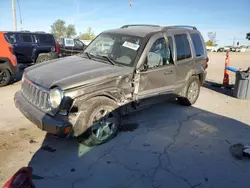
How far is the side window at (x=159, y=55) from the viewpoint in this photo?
4386 millimetres

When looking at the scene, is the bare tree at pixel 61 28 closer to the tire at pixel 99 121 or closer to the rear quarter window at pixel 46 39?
the rear quarter window at pixel 46 39

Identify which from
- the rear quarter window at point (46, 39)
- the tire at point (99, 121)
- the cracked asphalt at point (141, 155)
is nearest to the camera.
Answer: the cracked asphalt at point (141, 155)

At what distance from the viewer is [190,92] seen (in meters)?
5.93

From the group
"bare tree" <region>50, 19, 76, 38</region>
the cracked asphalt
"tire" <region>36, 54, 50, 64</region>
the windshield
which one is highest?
"bare tree" <region>50, 19, 76, 38</region>

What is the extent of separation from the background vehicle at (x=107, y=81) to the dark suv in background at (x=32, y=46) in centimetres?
671

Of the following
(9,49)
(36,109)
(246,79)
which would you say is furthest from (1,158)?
(246,79)

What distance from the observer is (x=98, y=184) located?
2889 millimetres

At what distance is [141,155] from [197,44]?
3.71 m

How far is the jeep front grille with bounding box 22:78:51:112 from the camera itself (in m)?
3.42

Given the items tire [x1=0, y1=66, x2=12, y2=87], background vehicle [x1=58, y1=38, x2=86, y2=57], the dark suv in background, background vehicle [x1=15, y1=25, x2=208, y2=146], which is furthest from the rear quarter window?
background vehicle [x1=15, y1=25, x2=208, y2=146]

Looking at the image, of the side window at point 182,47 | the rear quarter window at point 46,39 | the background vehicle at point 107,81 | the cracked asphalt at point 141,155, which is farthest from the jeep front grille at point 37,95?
the rear quarter window at point 46,39

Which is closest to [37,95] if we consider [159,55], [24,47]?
[159,55]

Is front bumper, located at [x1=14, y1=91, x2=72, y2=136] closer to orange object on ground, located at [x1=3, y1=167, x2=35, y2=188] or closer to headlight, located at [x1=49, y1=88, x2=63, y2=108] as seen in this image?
headlight, located at [x1=49, y1=88, x2=63, y2=108]

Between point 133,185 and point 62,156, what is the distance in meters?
1.28
